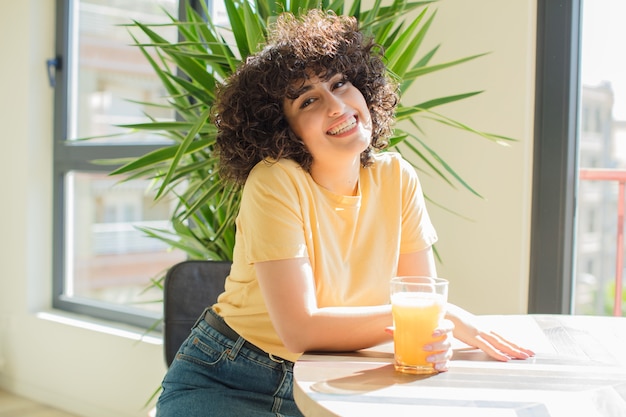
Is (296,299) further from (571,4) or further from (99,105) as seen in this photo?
(99,105)

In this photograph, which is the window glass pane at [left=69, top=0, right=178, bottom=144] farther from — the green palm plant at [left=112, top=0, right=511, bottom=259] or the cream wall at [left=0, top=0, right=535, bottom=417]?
the green palm plant at [left=112, top=0, right=511, bottom=259]

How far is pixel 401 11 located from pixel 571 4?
1.71ft

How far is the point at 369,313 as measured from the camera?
3.70ft

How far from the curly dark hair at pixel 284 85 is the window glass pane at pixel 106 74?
79.1 inches

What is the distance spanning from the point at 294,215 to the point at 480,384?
1.56 ft

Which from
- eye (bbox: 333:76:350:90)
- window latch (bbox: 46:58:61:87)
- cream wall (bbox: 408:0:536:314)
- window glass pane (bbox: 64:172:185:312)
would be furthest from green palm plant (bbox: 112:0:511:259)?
window latch (bbox: 46:58:61:87)

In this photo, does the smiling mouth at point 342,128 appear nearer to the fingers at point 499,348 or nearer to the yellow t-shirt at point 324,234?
the yellow t-shirt at point 324,234

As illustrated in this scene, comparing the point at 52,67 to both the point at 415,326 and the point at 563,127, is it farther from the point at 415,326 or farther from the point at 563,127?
the point at 415,326

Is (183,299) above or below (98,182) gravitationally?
below

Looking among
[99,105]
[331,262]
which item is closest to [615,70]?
[331,262]

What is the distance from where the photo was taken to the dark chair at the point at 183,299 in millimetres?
1798

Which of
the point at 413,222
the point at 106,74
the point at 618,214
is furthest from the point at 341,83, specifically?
the point at 106,74

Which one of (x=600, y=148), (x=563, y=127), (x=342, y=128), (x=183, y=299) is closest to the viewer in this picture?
(x=342, y=128)

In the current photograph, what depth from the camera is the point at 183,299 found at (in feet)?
5.93
